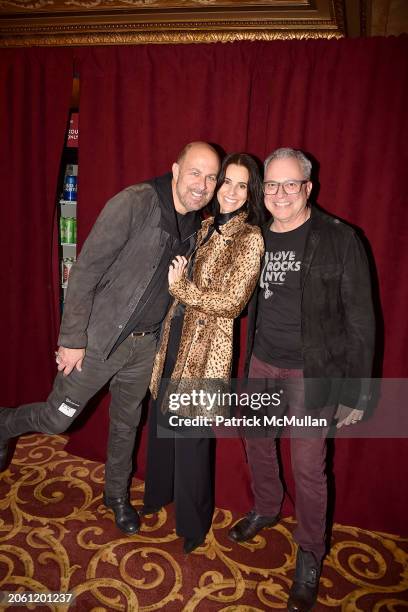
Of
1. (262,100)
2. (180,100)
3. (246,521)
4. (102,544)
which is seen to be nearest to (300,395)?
(246,521)

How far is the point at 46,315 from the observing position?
9.45 feet

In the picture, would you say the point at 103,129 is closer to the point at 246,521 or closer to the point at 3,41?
the point at 3,41

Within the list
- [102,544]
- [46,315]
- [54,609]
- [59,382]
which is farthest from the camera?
[46,315]

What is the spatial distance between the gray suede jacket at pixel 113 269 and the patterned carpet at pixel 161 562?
1.03 meters

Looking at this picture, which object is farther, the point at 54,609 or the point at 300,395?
the point at 300,395

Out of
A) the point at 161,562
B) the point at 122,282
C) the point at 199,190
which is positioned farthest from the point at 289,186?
the point at 161,562

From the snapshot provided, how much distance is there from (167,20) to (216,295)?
1.73m

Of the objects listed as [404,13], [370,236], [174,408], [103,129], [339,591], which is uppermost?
[404,13]

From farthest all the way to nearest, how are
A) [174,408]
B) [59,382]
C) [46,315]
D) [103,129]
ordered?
[46,315]
[103,129]
[59,382]
[174,408]

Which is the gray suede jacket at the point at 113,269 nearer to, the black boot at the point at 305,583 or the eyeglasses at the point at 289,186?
the eyeglasses at the point at 289,186

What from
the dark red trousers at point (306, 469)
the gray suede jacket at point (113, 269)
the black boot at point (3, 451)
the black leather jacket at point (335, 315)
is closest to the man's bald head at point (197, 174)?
the gray suede jacket at point (113, 269)

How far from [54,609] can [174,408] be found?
975 mm

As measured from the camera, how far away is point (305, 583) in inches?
70.1

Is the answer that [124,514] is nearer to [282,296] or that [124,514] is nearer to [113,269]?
[113,269]
